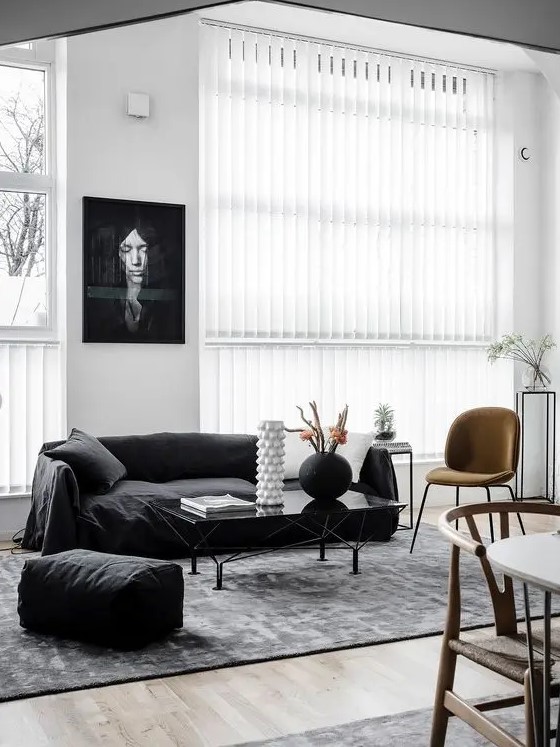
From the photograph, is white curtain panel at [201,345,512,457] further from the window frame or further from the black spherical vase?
the black spherical vase

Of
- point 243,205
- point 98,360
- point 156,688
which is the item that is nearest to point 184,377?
point 98,360

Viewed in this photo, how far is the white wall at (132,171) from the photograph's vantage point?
604cm

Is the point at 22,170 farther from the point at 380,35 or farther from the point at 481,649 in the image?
the point at 481,649

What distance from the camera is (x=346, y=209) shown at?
23.3 feet

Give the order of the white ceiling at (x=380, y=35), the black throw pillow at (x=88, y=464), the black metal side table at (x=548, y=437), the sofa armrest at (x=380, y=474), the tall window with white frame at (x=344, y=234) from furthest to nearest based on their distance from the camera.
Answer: the black metal side table at (x=548, y=437)
the tall window with white frame at (x=344, y=234)
the white ceiling at (x=380, y=35)
the sofa armrest at (x=380, y=474)
the black throw pillow at (x=88, y=464)

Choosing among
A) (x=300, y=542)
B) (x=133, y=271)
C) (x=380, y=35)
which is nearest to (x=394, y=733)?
(x=300, y=542)

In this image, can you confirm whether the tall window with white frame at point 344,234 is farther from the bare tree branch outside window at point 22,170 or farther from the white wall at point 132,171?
the bare tree branch outside window at point 22,170

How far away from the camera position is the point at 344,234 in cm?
708

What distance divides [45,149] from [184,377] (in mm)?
1883

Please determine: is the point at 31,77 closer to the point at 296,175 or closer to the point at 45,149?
the point at 45,149

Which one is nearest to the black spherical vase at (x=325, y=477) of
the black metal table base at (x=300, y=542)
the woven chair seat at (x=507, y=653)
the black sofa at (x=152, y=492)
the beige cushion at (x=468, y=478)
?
the black metal table base at (x=300, y=542)

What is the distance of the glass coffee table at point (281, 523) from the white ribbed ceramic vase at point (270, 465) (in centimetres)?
8

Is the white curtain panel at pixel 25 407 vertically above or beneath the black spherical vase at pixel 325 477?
above

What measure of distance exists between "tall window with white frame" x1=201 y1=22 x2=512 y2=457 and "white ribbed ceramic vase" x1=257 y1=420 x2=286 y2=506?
69.4 inches
